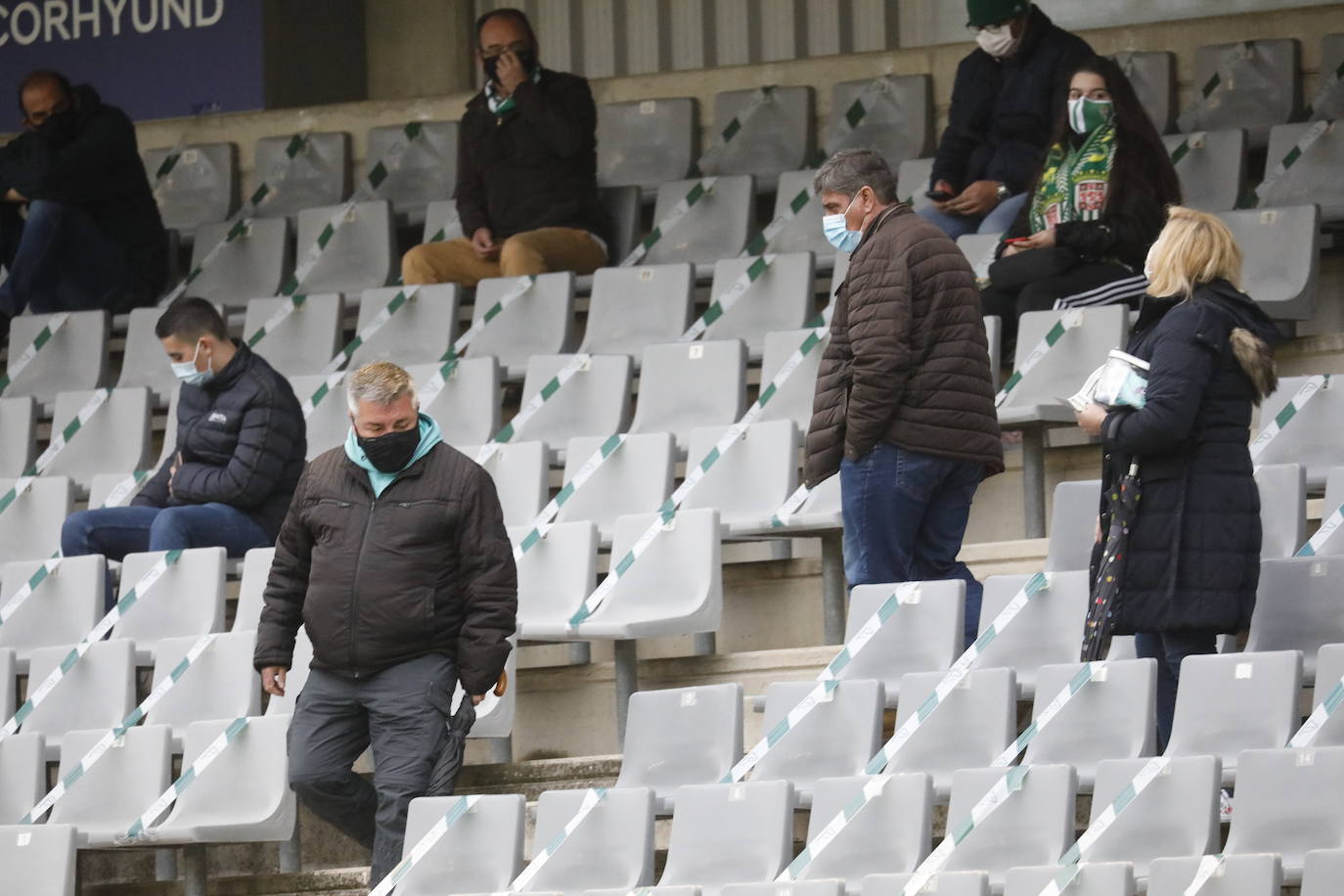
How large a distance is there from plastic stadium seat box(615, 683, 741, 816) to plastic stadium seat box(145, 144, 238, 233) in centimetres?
466

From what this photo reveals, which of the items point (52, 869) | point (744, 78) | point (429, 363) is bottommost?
point (52, 869)

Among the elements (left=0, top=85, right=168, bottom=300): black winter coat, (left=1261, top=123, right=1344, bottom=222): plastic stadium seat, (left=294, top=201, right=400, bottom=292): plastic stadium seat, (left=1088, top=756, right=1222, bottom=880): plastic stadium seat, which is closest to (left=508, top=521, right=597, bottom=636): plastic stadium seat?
(left=1088, top=756, right=1222, bottom=880): plastic stadium seat

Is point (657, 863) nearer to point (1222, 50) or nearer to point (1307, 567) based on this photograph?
point (1307, 567)

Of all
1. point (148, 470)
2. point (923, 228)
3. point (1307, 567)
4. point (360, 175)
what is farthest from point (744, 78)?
point (1307, 567)

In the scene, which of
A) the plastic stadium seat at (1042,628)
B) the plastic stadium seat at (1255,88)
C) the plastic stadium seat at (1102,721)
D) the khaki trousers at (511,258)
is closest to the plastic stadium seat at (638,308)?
the khaki trousers at (511,258)

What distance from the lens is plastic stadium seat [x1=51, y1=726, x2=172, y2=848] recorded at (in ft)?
20.7

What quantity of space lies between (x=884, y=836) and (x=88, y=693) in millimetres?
2584

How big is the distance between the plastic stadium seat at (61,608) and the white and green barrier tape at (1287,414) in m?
3.15

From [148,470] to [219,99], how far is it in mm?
2703

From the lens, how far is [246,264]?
377 inches

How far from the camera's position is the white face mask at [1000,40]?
26.1 feet

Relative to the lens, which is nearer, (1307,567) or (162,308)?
(1307,567)

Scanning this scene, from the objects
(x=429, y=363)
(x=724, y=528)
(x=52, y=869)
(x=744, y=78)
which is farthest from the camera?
(x=744, y=78)

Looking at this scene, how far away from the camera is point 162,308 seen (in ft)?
30.2
